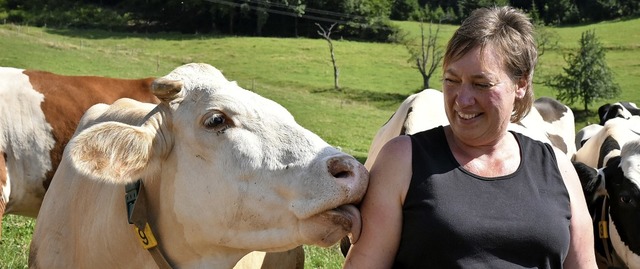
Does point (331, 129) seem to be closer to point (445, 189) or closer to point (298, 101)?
point (298, 101)

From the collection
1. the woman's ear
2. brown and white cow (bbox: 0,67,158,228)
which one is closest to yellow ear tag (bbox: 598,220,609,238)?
the woman's ear

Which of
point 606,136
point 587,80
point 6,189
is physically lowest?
point 587,80

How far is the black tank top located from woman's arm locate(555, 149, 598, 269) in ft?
0.32

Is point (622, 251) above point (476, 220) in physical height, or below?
below

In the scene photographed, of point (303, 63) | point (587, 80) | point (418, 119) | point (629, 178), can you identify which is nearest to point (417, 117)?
point (418, 119)

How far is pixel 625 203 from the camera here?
537 centimetres

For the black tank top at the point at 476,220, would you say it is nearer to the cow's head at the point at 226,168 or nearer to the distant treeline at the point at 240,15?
the cow's head at the point at 226,168

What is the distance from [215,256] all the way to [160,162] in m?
0.45

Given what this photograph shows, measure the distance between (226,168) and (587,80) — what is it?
4235cm

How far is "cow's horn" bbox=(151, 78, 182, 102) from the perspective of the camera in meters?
2.96

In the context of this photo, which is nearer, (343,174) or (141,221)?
(343,174)

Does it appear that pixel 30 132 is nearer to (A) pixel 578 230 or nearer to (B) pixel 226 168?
(B) pixel 226 168

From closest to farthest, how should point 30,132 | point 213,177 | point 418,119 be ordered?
point 213,177 < point 418,119 < point 30,132

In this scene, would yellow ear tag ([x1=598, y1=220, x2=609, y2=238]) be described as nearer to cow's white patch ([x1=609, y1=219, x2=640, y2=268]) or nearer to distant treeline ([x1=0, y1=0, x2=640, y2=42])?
cow's white patch ([x1=609, y1=219, x2=640, y2=268])
